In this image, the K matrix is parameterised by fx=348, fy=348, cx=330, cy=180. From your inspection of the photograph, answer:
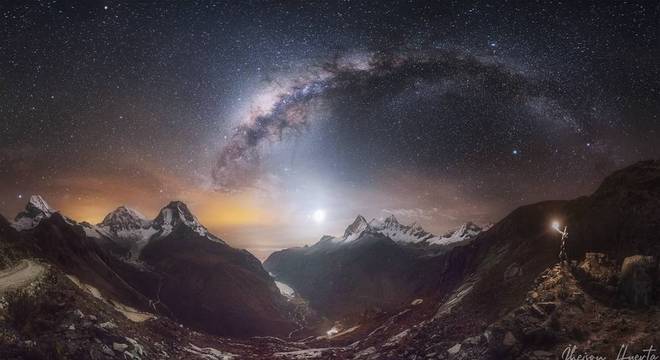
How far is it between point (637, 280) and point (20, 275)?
183ft

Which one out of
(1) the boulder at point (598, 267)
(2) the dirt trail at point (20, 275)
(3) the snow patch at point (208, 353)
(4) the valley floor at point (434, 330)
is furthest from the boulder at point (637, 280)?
(2) the dirt trail at point (20, 275)

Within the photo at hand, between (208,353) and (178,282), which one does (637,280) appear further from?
A: (178,282)

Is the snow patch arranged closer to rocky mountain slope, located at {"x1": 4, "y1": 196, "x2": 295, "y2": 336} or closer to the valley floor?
the valley floor

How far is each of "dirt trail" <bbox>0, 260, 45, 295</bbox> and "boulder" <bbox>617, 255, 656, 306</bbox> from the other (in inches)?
1945

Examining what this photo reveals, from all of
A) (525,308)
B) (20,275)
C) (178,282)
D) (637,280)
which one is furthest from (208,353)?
(178,282)

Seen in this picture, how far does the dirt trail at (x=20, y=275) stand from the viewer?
108 feet

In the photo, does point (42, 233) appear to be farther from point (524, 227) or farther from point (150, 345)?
point (524, 227)

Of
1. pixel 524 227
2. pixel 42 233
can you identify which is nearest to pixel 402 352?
pixel 524 227

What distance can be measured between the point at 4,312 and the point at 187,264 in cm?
15677

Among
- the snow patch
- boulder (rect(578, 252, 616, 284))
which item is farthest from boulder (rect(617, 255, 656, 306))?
the snow patch

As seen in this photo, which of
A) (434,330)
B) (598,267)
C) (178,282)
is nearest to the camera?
(598,267)

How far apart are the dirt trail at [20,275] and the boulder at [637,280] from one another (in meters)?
49.4

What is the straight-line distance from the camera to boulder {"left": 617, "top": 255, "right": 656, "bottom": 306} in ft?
75.2

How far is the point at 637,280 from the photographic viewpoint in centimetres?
2352
